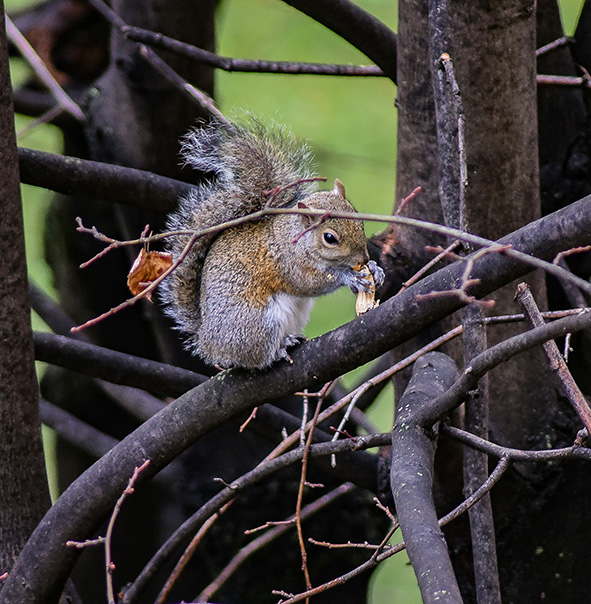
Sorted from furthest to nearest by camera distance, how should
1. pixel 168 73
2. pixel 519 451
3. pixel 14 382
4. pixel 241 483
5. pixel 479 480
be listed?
pixel 168 73, pixel 14 382, pixel 241 483, pixel 479 480, pixel 519 451

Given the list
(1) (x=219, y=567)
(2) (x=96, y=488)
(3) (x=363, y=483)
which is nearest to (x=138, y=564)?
(1) (x=219, y=567)

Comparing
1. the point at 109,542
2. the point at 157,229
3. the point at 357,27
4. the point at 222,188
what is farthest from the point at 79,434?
the point at 357,27

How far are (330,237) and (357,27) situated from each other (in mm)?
452

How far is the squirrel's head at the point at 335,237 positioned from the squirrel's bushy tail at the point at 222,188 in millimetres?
57

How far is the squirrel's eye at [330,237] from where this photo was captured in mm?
1701

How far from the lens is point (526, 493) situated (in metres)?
1.68

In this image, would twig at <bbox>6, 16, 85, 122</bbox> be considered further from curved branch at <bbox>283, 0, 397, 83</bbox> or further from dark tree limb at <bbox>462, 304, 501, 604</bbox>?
dark tree limb at <bbox>462, 304, 501, 604</bbox>

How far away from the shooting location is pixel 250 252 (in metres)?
1.73

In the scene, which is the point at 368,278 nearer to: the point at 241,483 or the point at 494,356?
the point at 241,483

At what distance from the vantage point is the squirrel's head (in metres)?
1.69

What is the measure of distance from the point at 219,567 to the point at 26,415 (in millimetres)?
1024

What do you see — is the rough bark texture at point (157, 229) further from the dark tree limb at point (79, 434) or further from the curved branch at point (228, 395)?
the curved branch at point (228, 395)

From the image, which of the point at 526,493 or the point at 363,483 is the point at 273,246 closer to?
the point at 363,483

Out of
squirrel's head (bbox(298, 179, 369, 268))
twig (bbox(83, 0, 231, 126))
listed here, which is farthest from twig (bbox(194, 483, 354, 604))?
twig (bbox(83, 0, 231, 126))
